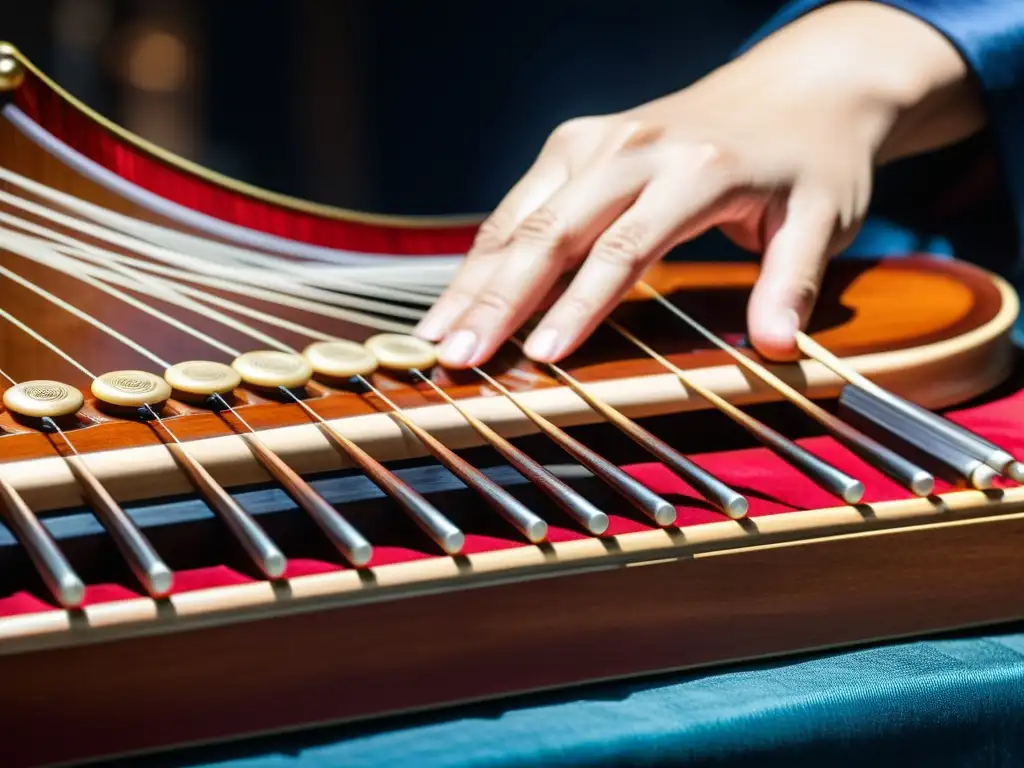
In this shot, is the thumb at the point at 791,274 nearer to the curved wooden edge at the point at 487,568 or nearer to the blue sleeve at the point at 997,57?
the curved wooden edge at the point at 487,568

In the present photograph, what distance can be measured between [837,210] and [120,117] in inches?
105

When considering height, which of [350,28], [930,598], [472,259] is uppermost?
[350,28]

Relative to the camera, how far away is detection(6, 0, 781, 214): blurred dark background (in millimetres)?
1788

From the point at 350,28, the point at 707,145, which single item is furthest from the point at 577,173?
the point at 350,28

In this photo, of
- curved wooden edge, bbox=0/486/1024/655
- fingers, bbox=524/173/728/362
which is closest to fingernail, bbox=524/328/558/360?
fingers, bbox=524/173/728/362

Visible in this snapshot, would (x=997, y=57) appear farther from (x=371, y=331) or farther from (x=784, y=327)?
(x=371, y=331)

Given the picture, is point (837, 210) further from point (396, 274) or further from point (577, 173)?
point (396, 274)

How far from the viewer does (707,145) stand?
858 mm

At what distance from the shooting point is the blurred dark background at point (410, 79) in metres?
1.79

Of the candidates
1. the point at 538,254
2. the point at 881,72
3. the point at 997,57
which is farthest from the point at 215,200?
the point at 997,57

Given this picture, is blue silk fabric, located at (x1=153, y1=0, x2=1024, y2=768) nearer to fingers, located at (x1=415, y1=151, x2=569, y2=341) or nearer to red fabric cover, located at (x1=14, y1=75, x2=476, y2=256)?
fingers, located at (x1=415, y1=151, x2=569, y2=341)

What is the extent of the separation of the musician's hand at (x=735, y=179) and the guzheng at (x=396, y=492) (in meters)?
0.04

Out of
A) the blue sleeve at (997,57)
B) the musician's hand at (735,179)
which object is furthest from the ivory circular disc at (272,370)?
the blue sleeve at (997,57)

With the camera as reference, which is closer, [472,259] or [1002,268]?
[472,259]
